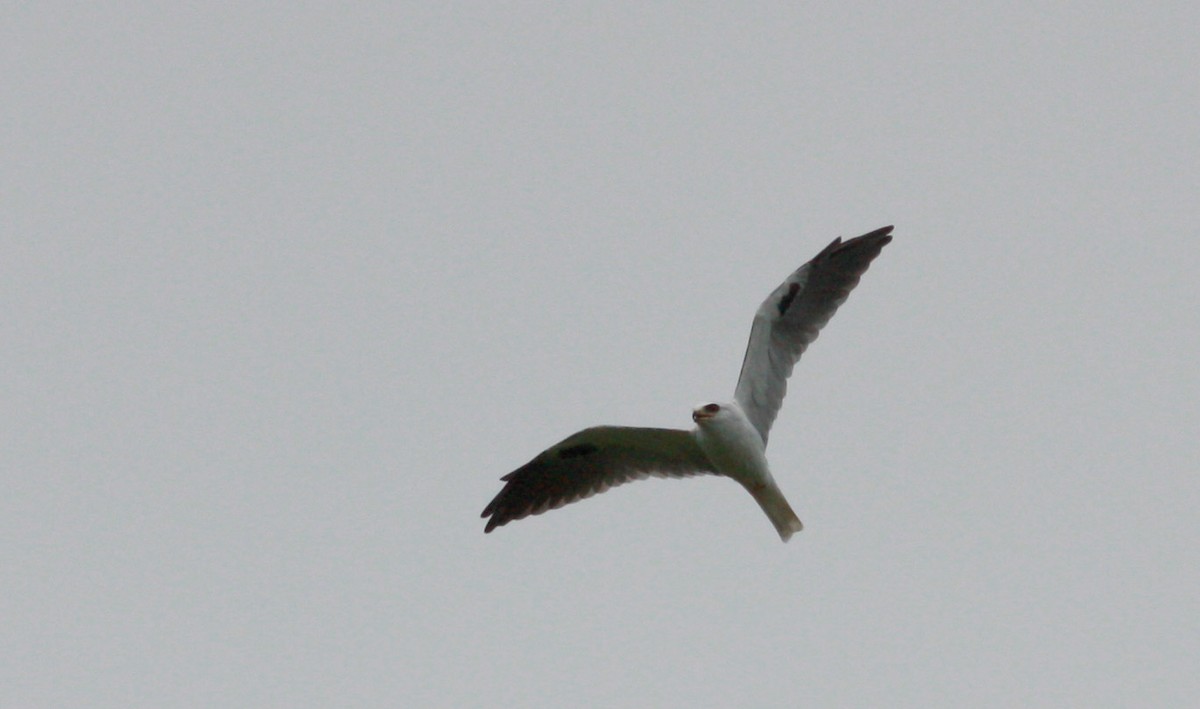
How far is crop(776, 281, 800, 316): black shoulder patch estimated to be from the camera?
1345 cm

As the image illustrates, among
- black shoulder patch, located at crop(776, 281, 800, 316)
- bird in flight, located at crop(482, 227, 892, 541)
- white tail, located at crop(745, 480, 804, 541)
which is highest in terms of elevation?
black shoulder patch, located at crop(776, 281, 800, 316)

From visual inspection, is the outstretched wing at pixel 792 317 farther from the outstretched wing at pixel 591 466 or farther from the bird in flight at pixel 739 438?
the outstretched wing at pixel 591 466

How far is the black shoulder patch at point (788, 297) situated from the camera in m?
13.4

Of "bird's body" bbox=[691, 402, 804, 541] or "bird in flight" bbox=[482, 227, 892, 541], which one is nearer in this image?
"bird's body" bbox=[691, 402, 804, 541]

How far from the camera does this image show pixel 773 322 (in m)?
13.4

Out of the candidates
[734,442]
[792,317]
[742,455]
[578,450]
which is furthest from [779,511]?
[578,450]

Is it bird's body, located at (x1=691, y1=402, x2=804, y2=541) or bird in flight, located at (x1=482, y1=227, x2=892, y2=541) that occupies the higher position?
bird in flight, located at (x1=482, y1=227, x2=892, y2=541)

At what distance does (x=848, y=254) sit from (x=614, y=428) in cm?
288

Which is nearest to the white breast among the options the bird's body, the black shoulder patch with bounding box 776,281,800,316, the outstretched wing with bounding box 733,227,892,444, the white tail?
the bird's body

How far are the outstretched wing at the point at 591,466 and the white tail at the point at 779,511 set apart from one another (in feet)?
2.19

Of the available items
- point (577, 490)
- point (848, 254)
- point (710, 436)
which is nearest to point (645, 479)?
point (577, 490)

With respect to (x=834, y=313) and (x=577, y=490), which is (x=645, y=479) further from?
(x=834, y=313)

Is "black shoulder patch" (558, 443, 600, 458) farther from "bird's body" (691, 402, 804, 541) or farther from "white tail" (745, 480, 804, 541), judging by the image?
"white tail" (745, 480, 804, 541)

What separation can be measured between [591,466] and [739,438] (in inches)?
78.1
